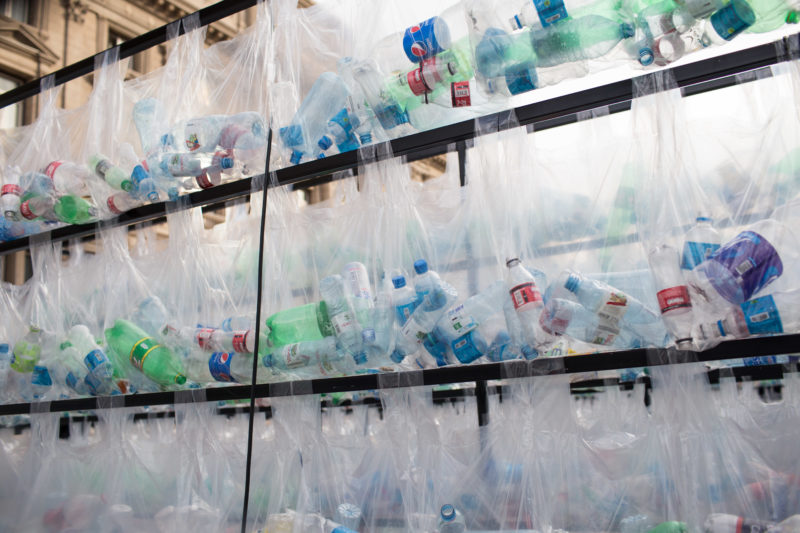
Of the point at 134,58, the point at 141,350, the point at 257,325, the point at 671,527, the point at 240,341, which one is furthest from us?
the point at 134,58

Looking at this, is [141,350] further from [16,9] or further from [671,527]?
[16,9]

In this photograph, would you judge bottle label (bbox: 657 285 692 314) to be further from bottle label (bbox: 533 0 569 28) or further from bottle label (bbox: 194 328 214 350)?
bottle label (bbox: 194 328 214 350)

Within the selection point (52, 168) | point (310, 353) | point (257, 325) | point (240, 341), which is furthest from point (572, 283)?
point (52, 168)

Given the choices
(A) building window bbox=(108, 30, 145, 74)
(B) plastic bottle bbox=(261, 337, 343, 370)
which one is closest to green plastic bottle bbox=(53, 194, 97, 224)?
(B) plastic bottle bbox=(261, 337, 343, 370)

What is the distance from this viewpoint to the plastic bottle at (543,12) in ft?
5.00

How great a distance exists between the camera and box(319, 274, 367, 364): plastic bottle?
1.76m

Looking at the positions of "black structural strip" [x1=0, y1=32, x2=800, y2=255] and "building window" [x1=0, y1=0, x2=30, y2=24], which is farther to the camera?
"building window" [x1=0, y1=0, x2=30, y2=24]

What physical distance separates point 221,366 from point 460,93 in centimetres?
106

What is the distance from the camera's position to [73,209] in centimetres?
253

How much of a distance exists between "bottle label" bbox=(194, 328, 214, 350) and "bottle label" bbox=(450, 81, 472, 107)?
1015mm

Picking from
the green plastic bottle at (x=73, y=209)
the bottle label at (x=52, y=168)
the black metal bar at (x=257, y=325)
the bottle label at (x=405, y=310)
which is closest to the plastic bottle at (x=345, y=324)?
the bottle label at (x=405, y=310)

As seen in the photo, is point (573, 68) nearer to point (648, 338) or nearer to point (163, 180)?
point (648, 338)

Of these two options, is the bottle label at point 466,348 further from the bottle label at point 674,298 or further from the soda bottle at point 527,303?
the bottle label at point 674,298

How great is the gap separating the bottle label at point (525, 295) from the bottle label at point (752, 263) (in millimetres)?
401
